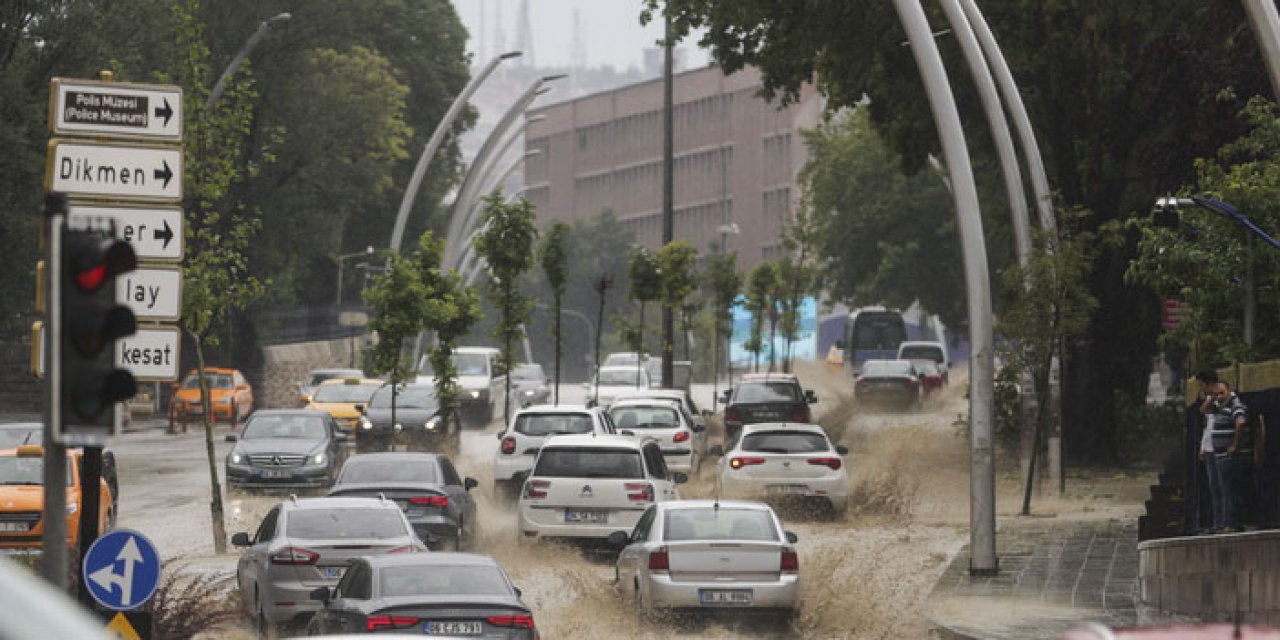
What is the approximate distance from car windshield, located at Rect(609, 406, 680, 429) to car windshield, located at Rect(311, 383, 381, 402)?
386 inches

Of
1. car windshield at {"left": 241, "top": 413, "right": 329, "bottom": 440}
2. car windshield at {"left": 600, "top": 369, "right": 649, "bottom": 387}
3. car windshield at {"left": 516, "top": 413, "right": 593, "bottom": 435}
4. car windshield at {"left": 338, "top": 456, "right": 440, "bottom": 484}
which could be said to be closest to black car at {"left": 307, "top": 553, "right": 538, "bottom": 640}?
car windshield at {"left": 338, "top": 456, "right": 440, "bottom": 484}

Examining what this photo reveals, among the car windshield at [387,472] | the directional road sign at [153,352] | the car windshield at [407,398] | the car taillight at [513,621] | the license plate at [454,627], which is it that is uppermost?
the directional road sign at [153,352]

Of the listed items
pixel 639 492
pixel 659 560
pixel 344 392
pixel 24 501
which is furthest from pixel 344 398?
pixel 659 560

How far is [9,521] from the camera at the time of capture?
27.2 metres

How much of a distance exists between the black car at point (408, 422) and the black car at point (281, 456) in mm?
3891

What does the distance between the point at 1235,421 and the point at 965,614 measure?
9.89 ft

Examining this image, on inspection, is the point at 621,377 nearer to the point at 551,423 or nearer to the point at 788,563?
the point at 551,423

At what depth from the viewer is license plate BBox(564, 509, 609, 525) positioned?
1163 inches

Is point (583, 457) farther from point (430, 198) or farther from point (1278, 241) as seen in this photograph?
point (430, 198)

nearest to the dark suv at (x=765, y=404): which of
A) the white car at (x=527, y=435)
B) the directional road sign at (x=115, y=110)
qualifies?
the white car at (x=527, y=435)

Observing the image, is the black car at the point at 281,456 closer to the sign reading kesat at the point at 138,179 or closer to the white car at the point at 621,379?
the sign reading kesat at the point at 138,179

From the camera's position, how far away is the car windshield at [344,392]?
171 ft

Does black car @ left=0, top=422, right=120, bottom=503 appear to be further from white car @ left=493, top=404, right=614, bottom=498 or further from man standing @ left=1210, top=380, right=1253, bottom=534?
man standing @ left=1210, top=380, right=1253, bottom=534

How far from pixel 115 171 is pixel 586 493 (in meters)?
14.8
